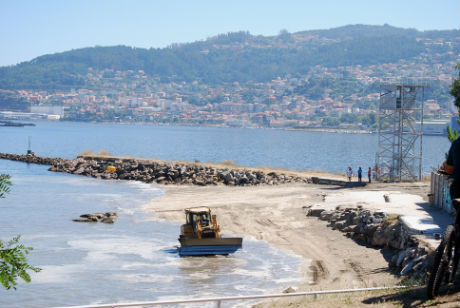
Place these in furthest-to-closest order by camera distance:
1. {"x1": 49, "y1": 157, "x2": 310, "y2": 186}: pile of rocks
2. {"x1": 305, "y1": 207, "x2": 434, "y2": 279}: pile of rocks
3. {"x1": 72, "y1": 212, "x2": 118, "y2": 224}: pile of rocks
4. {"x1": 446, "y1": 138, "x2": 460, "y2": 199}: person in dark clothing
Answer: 1. {"x1": 49, "y1": 157, "x2": 310, "y2": 186}: pile of rocks
2. {"x1": 72, "y1": 212, "x2": 118, "y2": 224}: pile of rocks
3. {"x1": 305, "y1": 207, "x2": 434, "y2": 279}: pile of rocks
4. {"x1": 446, "y1": 138, "x2": 460, "y2": 199}: person in dark clothing

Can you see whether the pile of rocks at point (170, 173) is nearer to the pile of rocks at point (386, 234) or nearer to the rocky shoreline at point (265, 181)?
the rocky shoreline at point (265, 181)

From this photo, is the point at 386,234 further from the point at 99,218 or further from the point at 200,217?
the point at 99,218

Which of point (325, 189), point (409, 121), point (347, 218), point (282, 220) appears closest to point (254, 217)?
point (282, 220)

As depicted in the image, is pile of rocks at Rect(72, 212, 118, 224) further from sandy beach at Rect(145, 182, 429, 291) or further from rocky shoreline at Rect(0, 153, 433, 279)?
sandy beach at Rect(145, 182, 429, 291)

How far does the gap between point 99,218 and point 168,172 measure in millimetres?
19452

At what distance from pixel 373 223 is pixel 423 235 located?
5.51 meters

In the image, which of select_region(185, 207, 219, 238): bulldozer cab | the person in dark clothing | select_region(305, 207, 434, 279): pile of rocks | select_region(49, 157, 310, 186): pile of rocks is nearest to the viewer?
the person in dark clothing

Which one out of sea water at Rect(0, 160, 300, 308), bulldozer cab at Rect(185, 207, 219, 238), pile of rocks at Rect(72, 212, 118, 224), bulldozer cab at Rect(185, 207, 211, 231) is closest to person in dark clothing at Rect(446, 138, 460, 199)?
sea water at Rect(0, 160, 300, 308)

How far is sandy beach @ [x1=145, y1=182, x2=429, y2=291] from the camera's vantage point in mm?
20234

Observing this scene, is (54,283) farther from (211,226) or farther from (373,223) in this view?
(373,223)

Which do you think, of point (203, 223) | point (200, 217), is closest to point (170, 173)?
point (203, 223)

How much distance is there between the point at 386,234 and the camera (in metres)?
23.1

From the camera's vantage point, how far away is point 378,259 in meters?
21.6

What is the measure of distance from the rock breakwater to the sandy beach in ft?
6.16
